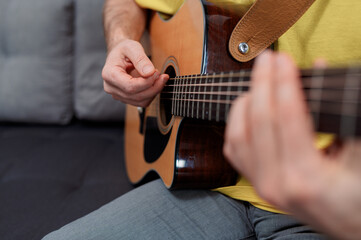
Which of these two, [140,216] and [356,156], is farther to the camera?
[140,216]

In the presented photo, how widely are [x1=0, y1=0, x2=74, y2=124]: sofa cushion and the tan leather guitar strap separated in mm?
1014

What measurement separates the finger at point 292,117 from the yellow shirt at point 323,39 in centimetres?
31

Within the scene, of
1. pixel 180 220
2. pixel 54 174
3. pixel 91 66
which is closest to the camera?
pixel 180 220

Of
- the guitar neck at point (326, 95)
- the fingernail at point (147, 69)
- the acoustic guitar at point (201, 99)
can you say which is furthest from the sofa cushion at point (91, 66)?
the guitar neck at point (326, 95)

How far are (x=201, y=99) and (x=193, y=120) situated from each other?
0.14 metres

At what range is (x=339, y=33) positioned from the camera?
0.61m

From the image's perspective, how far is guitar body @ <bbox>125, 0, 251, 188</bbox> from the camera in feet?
2.03

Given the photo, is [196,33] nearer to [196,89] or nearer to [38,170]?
[196,89]

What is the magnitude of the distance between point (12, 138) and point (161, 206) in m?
0.91

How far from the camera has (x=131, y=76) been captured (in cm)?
75

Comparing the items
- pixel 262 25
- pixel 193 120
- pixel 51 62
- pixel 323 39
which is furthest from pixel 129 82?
pixel 51 62

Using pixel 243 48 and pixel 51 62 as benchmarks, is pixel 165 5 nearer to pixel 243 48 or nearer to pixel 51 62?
pixel 243 48

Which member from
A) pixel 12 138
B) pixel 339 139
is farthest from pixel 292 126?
pixel 12 138

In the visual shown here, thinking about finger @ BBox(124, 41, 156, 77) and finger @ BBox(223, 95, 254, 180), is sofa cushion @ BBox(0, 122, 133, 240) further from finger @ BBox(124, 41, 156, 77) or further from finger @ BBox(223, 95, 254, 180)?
finger @ BBox(223, 95, 254, 180)
